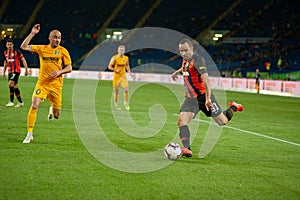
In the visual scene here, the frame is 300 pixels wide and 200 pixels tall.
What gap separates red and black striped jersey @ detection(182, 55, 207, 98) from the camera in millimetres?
9258

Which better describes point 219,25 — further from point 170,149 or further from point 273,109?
point 170,149

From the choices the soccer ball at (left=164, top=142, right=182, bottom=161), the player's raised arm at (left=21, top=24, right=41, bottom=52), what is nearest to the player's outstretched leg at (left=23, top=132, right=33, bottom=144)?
the player's raised arm at (left=21, top=24, right=41, bottom=52)

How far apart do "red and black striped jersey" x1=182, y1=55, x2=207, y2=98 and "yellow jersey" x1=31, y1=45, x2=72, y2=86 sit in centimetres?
271

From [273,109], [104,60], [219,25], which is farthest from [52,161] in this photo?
[219,25]

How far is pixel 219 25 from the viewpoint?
62781mm

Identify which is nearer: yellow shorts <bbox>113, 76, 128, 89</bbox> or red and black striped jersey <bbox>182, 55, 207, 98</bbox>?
red and black striped jersey <bbox>182, 55, 207, 98</bbox>

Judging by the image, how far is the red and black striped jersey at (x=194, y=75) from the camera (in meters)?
9.26

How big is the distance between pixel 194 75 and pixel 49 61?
3.13 meters

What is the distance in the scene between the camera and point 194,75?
9.53 m

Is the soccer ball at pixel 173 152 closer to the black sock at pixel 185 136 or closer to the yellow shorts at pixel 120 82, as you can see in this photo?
the black sock at pixel 185 136

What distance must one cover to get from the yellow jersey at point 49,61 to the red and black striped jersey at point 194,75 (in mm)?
2711

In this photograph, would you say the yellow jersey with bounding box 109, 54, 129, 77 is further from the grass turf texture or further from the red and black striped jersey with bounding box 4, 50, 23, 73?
the grass turf texture

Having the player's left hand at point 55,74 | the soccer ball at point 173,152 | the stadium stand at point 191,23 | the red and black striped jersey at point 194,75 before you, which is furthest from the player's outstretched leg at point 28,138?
the stadium stand at point 191,23

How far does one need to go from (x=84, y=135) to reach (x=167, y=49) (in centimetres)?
4756
